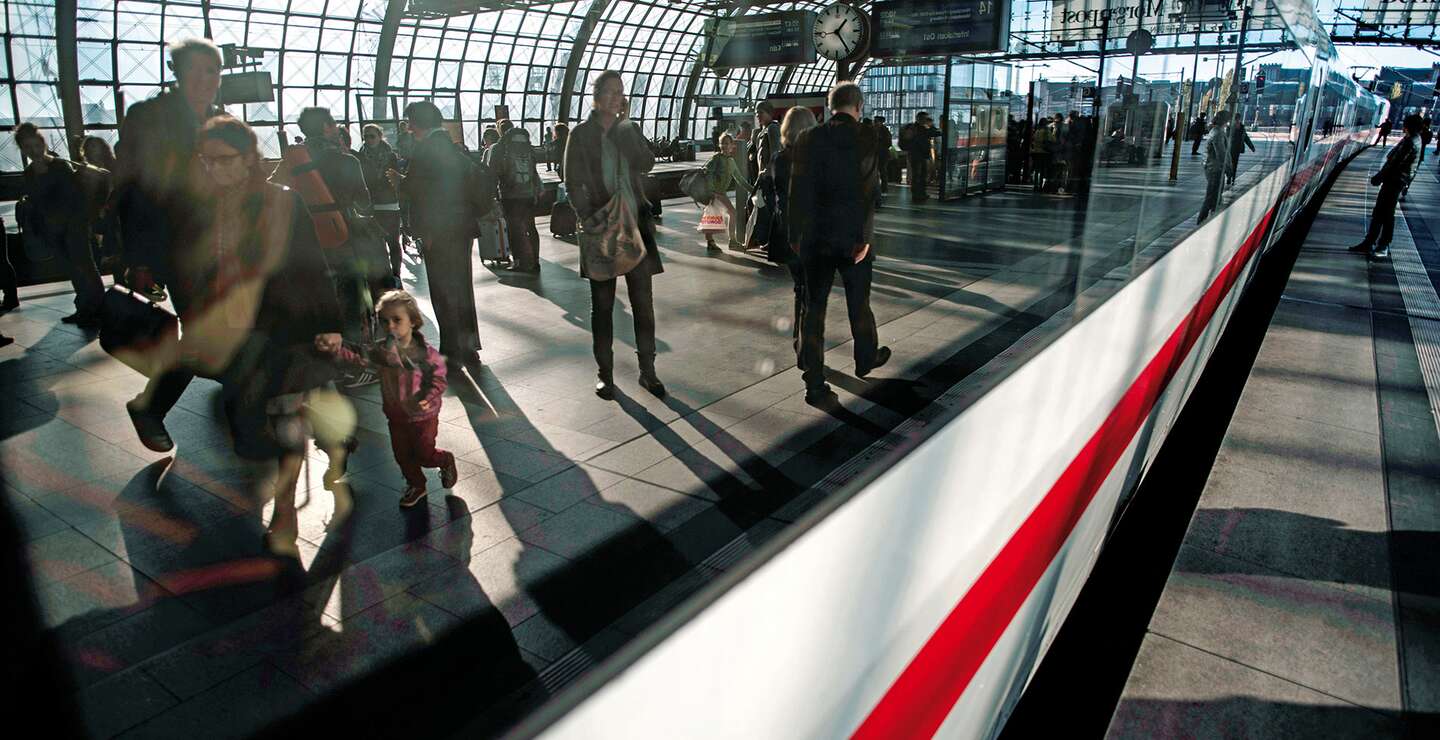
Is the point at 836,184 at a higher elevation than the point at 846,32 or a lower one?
lower

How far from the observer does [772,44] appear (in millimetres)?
11039

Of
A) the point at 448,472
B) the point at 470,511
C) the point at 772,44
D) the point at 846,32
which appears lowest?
the point at 470,511

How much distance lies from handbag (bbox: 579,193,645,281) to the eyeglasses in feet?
6.95

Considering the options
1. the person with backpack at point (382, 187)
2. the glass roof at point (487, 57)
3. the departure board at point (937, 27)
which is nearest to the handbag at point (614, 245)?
the glass roof at point (487, 57)

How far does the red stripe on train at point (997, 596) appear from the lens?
125 cm

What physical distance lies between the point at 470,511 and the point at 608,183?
2.04 meters

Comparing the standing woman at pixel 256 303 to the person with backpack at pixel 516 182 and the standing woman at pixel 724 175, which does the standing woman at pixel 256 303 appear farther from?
the standing woman at pixel 724 175

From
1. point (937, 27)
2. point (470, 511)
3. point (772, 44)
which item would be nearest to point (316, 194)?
point (470, 511)

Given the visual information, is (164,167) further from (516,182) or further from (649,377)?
(516,182)

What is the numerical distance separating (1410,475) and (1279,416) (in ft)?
2.76

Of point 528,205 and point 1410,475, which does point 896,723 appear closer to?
point 1410,475

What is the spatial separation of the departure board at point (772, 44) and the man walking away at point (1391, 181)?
687 cm

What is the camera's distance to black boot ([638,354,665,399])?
4989mm

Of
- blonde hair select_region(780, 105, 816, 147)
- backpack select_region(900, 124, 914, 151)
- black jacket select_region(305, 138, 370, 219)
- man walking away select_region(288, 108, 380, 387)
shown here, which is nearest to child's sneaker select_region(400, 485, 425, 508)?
man walking away select_region(288, 108, 380, 387)
